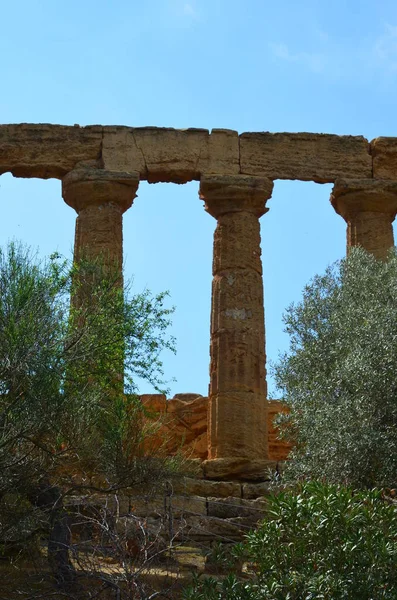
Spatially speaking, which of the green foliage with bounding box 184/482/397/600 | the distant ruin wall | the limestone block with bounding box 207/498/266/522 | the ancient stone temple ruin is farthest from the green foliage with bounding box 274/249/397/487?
the distant ruin wall

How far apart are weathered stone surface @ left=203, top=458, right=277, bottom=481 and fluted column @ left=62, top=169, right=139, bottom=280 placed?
432 cm

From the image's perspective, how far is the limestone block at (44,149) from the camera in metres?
24.5

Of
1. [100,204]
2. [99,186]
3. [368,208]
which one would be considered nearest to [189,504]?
[100,204]

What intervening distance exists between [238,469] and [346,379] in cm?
387

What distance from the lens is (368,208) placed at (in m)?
25.0

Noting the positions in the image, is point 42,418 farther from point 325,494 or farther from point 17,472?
point 325,494

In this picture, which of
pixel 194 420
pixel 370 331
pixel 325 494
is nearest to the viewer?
pixel 325 494

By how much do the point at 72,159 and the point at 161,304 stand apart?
19.3 feet

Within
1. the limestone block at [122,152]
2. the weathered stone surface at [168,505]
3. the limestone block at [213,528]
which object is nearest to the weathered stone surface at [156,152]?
the limestone block at [122,152]

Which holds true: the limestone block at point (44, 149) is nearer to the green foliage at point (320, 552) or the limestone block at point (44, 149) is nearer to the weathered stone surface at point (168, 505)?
the weathered stone surface at point (168, 505)

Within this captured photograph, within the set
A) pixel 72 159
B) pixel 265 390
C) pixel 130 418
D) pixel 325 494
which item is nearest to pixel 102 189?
pixel 72 159

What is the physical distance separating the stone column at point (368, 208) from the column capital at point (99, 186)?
389 centimetres

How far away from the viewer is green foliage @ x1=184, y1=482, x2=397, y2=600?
13211mm

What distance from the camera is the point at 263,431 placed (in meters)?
22.9
